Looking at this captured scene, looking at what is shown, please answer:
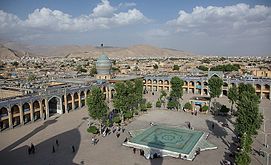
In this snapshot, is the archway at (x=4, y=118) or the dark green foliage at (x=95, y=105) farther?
the archway at (x=4, y=118)

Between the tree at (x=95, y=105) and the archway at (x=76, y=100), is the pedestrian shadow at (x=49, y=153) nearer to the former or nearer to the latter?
the tree at (x=95, y=105)

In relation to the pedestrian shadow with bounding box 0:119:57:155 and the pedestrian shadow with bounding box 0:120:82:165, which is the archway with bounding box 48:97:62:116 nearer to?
the pedestrian shadow with bounding box 0:119:57:155

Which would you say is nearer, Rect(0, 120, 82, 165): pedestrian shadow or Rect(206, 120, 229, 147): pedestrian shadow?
Rect(0, 120, 82, 165): pedestrian shadow

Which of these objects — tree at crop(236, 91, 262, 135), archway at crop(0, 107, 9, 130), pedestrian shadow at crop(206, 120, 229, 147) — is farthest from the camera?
archway at crop(0, 107, 9, 130)

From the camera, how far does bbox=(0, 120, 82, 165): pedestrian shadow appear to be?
2428 cm

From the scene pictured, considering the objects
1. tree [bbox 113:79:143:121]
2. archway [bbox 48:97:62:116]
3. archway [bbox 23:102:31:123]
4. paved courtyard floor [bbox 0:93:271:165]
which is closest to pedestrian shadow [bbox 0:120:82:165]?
paved courtyard floor [bbox 0:93:271:165]

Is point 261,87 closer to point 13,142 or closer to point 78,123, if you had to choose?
point 78,123

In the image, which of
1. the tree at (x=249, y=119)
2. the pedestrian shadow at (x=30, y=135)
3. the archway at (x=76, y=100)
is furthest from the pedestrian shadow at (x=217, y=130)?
the archway at (x=76, y=100)

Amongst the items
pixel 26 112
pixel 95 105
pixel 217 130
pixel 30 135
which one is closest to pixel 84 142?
pixel 95 105

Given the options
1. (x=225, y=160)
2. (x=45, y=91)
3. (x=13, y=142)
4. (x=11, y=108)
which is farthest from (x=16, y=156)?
(x=225, y=160)

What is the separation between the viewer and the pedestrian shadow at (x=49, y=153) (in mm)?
24281

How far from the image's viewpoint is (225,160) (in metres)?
23.6

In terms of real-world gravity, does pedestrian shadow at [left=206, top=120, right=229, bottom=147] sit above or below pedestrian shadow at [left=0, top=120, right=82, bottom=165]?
above

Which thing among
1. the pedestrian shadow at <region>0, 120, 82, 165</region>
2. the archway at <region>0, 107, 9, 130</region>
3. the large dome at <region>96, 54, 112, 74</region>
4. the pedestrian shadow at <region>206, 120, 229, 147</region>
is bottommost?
the pedestrian shadow at <region>0, 120, 82, 165</region>
